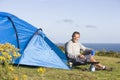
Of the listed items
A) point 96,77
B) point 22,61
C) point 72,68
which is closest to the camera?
point 96,77

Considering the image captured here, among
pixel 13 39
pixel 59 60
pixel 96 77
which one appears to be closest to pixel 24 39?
pixel 13 39

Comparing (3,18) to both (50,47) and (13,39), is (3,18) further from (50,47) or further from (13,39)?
(50,47)

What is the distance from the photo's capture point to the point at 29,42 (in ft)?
41.0

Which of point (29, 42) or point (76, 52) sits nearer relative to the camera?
point (29, 42)

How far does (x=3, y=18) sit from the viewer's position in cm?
1255

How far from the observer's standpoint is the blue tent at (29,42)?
A: 1241cm

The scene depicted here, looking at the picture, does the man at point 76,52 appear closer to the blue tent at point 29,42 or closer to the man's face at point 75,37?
the man's face at point 75,37

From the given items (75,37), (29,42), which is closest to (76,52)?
(75,37)

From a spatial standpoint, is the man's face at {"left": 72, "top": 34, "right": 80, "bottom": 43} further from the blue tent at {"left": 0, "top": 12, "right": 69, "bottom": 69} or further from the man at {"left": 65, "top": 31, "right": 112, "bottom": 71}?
the blue tent at {"left": 0, "top": 12, "right": 69, "bottom": 69}

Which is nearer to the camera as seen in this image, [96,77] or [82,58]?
[96,77]

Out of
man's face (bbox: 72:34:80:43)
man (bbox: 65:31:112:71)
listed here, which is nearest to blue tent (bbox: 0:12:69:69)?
man (bbox: 65:31:112:71)

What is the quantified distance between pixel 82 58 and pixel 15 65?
227cm

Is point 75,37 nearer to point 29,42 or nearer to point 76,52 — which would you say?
point 76,52

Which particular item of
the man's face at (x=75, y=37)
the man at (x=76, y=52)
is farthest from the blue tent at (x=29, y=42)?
the man's face at (x=75, y=37)
